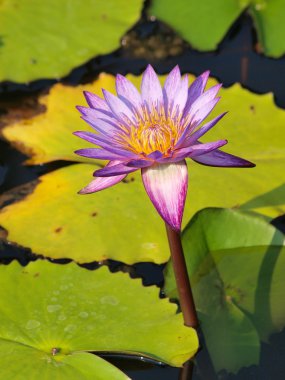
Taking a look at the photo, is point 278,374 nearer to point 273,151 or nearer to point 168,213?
point 168,213

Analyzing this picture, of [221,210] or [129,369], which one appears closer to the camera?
[129,369]

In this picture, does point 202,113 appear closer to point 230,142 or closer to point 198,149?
point 198,149

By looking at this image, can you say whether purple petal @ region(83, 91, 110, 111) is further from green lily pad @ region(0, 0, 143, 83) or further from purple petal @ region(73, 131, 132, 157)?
green lily pad @ region(0, 0, 143, 83)

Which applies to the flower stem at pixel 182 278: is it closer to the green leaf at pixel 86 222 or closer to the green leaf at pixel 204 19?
the green leaf at pixel 86 222

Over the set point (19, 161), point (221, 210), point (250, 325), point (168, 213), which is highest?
point (168, 213)

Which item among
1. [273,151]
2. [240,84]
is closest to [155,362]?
[273,151]

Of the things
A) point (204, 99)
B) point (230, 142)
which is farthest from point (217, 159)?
point (230, 142)

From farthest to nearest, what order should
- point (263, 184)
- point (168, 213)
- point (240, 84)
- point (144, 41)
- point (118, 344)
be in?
point (144, 41) → point (240, 84) → point (263, 184) → point (118, 344) → point (168, 213)
